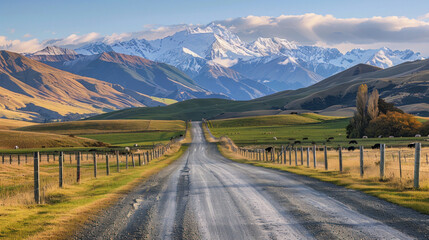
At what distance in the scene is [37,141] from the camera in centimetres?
11094

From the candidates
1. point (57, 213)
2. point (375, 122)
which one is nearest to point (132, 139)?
point (375, 122)

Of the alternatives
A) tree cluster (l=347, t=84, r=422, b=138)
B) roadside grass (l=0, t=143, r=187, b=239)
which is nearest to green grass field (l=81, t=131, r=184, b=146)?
tree cluster (l=347, t=84, r=422, b=138)

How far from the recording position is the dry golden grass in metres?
109

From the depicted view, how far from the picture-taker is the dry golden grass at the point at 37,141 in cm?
10869

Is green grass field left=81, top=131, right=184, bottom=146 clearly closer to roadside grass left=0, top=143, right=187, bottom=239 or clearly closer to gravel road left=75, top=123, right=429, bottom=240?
roadside grass left=0, top=143, right=187, bottom=239

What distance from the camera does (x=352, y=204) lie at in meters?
17.0

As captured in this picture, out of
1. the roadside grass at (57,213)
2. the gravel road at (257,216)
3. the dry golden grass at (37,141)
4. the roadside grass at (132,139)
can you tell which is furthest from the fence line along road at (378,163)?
the roadside grass at (132,139)

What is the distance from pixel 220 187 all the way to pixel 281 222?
988cm

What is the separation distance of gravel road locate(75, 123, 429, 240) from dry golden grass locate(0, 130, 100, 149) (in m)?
94.8

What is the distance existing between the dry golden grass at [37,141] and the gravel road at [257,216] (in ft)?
311

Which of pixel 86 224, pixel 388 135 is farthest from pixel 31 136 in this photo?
pixel 86 224

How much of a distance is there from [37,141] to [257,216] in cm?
10596

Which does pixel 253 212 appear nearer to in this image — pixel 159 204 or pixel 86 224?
pixel 159 204

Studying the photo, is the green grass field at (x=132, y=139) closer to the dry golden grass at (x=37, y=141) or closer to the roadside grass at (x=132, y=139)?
the roadside grass at (x=132, y=139)
